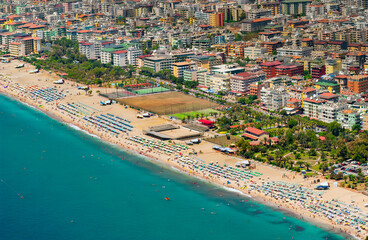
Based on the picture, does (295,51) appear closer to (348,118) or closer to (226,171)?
(348,118)

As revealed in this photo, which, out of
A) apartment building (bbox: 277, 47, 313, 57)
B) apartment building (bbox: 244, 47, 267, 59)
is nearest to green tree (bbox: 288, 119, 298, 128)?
apartment building (bbox: 277, 47, 313, 57)

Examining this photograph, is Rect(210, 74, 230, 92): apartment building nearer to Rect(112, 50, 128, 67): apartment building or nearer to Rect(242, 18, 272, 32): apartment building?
Rect(112, 50, 128, 67): apartment building

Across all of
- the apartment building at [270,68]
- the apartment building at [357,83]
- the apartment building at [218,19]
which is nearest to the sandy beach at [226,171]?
the apartment building at [270,68]

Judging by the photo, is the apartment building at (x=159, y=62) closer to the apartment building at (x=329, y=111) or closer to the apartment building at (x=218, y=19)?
the apartment building at (x=218, y=19)

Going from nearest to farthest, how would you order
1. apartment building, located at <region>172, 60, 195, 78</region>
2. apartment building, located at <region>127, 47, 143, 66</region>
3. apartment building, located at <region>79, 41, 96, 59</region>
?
1. apartment building, located at <region>172, 60, 195, 78</region>
2. apartment building, located at <region>127, 47, 143, 66</region>
3. apartment building, located at <region>79, 41, 96, 59</region>

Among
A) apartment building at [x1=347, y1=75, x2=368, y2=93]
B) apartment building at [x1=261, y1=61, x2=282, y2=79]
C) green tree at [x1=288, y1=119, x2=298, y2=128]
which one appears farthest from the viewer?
apartment building at [x1=261, y1=61, x2=282, y2=79]

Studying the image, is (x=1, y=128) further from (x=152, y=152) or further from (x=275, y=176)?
(x=275, y=176)

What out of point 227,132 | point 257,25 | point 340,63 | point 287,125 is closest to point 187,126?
point 227,132

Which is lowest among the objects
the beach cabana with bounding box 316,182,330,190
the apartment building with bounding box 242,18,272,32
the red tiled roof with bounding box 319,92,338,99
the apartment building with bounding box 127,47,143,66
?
the beach cabana with bounding box 316,182,330,190

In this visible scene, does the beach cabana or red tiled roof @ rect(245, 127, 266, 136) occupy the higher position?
red tiled roof @ rect(245, 127, 266, 136)

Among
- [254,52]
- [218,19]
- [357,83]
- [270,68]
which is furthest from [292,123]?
[218,19]
